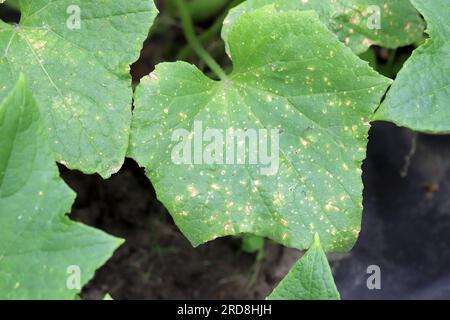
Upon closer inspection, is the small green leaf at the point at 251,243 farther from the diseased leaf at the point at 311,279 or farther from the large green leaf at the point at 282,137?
the diseased leaf at the point at 311,279

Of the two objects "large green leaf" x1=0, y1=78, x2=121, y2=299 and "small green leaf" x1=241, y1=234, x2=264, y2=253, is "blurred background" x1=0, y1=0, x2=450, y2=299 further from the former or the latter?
"large green leaf" x1=0, y1=78, x2=121, y2=299

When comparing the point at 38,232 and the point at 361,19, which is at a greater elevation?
the point at 361,19

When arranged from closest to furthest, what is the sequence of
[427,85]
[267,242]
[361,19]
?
[427,85], [361,19], [267,242]

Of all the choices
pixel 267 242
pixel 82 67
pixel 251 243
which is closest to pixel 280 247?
pixel 267 242

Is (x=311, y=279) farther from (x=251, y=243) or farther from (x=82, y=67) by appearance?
(x=251, y=243)

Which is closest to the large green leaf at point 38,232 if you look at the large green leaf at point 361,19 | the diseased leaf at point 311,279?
the diseased leaf at point 311,279

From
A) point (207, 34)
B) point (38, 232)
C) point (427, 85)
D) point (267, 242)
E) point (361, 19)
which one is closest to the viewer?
point (38, 232)
